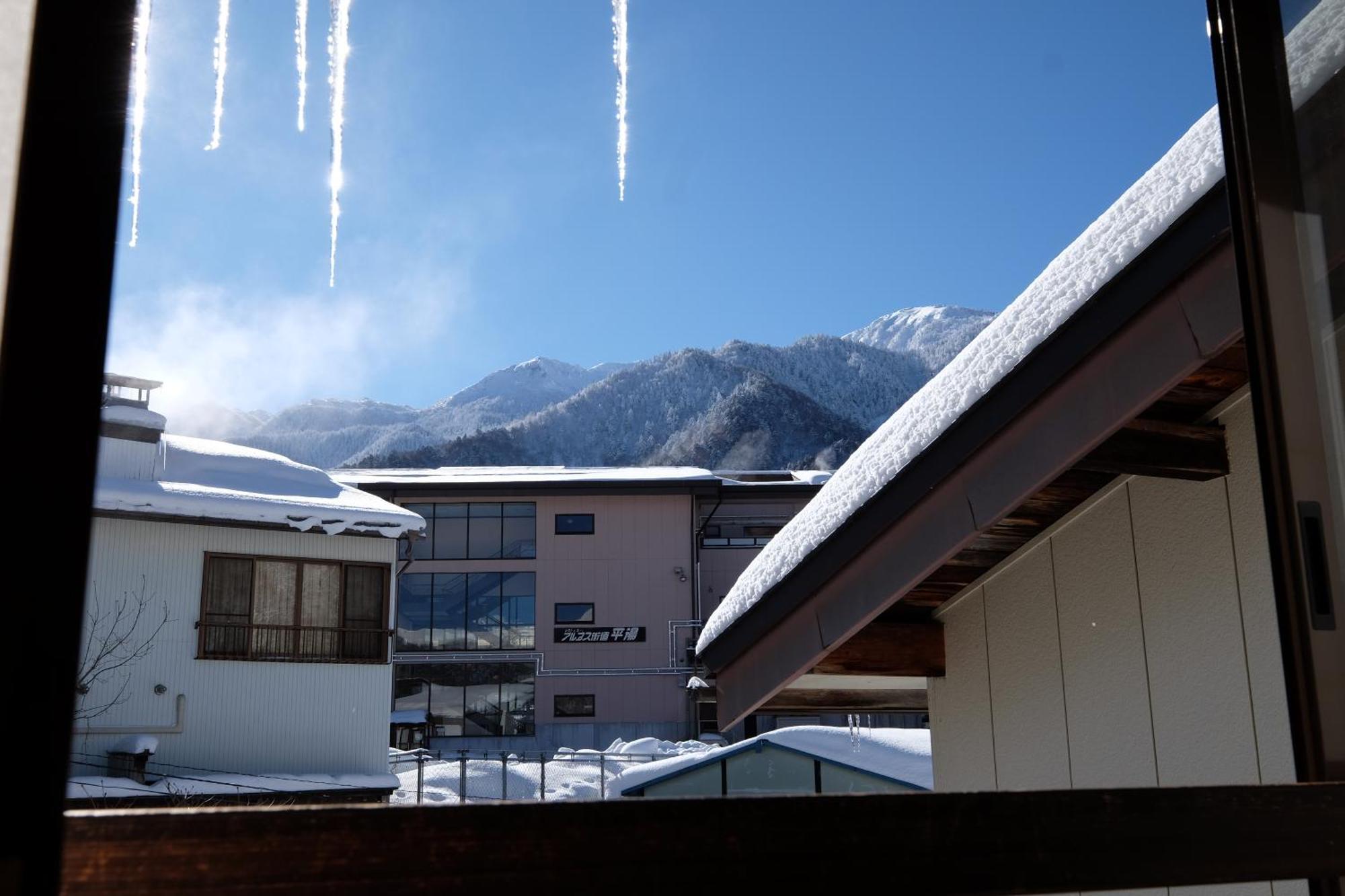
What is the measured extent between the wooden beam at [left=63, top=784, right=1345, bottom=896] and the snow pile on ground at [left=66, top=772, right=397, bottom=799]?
420 inches

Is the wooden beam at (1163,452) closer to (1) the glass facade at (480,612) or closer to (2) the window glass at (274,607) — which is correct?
(2) the window glass at (274,607)

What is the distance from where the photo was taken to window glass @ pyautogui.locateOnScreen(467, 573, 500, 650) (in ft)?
78.8

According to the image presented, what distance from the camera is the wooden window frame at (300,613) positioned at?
1226 centimetres

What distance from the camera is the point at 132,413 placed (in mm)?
12508

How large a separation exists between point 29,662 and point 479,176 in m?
3.70

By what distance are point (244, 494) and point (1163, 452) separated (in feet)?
38.8

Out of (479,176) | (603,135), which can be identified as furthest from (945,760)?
(479,176)

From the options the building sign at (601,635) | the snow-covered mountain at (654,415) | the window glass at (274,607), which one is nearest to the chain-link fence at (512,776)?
the window glass at (274,607)

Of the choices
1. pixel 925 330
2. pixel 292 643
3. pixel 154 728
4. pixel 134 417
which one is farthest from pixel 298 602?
pixel 925 330

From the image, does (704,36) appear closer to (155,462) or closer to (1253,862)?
(1253,862)

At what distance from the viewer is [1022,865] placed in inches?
31.7

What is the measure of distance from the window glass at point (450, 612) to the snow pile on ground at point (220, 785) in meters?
11.1

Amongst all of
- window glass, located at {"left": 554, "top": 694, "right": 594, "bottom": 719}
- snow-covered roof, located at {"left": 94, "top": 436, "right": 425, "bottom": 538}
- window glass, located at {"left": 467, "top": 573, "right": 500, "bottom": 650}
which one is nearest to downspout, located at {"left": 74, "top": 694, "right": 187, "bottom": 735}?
snow-covered roof, located at {"left": 94, "top": 436, "right": 425, "bottom": 538}

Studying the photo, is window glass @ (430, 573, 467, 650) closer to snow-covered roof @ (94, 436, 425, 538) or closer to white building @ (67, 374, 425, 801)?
snow-covered roof @ (94, 436, 425, 538)
